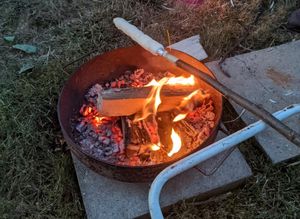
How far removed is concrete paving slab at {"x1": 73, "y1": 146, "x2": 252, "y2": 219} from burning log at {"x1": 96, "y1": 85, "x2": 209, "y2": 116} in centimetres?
38

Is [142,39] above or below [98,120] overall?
above

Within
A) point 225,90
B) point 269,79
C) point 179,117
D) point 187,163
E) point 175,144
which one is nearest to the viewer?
point 187,163

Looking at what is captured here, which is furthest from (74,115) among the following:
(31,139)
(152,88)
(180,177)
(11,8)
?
(11,8)

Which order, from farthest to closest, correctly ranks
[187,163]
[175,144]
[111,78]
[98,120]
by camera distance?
[111,78] < [98,120] < [175,144] < [187,163]

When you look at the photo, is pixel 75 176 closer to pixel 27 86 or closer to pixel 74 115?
pixel 74 115

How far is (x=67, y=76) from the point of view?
113 inches

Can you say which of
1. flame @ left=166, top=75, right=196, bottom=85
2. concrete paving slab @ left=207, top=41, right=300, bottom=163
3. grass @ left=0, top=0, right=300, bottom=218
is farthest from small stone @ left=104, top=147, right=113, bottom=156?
concrete paving slab @ left=207, top=41, right=300, bottom=163

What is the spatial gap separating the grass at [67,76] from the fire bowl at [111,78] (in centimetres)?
32

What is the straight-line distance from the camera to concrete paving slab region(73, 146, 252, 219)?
7.12 ft

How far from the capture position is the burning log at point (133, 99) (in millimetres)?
2188

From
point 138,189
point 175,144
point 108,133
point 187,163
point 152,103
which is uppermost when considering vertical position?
point 187,163

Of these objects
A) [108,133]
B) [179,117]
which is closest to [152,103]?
[179,117]

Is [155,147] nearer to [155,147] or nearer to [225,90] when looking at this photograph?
[155,147]

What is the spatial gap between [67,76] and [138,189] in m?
1.06
